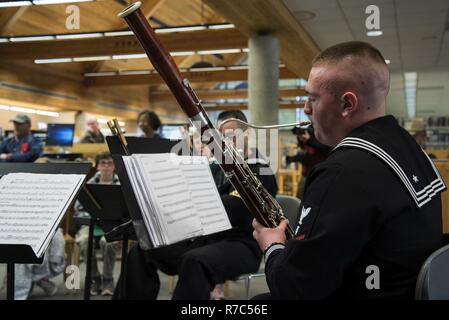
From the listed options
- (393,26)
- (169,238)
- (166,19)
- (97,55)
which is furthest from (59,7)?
(169,238)

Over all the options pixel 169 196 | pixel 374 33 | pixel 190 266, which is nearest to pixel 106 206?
pixel 190 266

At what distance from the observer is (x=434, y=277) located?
116 centimetres

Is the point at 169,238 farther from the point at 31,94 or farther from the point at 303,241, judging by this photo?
the point at 31,94

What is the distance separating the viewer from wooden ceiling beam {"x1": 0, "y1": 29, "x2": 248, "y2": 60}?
770 centimetres

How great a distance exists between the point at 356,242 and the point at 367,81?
0.46 metres

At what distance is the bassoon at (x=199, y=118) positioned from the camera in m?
1.58

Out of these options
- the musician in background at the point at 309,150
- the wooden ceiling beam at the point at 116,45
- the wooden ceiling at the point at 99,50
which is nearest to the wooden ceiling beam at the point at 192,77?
the wooden ceiling at the point at 99,50

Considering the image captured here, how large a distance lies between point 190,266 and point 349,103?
1301 millimetres

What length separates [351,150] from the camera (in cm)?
119

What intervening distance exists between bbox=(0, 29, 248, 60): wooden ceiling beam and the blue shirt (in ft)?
8.98

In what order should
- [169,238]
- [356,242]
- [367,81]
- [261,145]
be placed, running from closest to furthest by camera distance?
[356,242] < [367,81] < [169,238] < [261,145]

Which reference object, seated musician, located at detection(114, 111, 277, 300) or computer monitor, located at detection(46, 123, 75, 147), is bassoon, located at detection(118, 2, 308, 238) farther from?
computer monitor, located at detection(46, 123, 75, 147)

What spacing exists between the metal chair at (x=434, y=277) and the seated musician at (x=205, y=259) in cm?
127

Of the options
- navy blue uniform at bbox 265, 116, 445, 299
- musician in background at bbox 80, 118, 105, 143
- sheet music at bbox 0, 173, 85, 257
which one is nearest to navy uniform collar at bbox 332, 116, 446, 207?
navy blue uniform at bbox 265, 116, 445, 299
